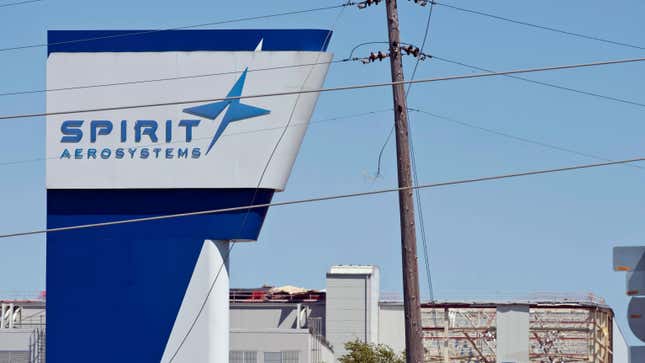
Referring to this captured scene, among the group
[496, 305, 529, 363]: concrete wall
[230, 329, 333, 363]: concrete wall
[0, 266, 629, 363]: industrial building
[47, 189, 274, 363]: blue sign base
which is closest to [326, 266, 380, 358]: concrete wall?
[0, 266, 629, 363]: industrial building

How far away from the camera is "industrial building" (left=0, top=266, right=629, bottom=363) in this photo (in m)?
72.8

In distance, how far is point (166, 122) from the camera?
34562 millimetres

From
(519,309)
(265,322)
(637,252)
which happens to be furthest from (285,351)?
(637,252)

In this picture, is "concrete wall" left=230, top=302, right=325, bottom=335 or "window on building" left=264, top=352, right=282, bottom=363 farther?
"concrete wall" left=230, top=302, right=325, bottom=335

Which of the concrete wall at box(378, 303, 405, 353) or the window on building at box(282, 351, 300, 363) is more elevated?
the concrete wall at box(378, 303, 405, 353)

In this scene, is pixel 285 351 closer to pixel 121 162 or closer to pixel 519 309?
pixel 519 309

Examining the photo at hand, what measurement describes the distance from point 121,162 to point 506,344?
39660 millimetres

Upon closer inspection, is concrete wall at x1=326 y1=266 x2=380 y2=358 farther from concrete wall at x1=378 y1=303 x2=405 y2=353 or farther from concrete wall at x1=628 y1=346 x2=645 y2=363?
concrete wall at x1=628 y1=346 x2=645 y2=363

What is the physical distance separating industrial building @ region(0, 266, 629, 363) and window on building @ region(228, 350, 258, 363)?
31.8 ft

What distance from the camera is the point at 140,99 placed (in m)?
34.2

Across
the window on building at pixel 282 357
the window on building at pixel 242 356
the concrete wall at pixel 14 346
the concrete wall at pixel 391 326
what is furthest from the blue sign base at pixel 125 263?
the concrete wall at pixel 391 326

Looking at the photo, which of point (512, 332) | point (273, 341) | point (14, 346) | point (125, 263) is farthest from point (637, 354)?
point (512, 332)

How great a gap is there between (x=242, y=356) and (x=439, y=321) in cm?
2225

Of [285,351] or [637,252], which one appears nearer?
[637,252]
